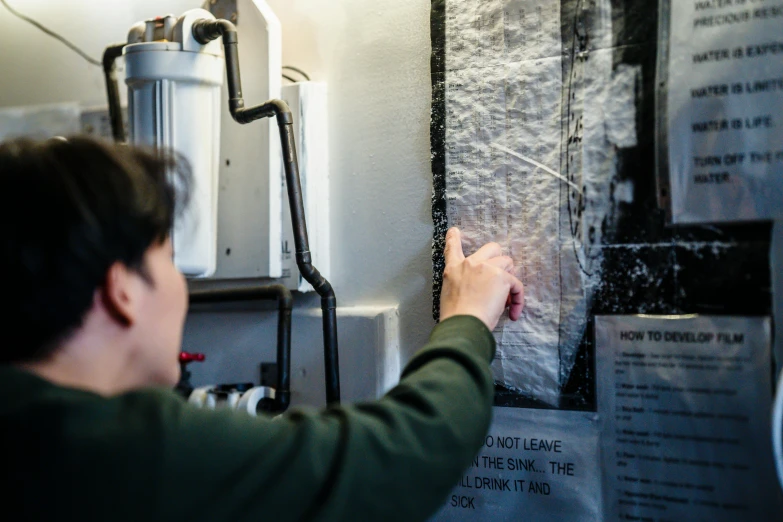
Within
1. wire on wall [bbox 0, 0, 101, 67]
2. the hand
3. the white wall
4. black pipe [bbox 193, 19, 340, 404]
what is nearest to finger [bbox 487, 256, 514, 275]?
the hand

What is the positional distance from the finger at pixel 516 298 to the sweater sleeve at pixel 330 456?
207 mm

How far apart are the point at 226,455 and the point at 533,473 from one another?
44 cm

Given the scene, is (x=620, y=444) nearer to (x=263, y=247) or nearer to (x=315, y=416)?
(x=315, y=416)

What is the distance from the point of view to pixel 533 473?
0.84 metres

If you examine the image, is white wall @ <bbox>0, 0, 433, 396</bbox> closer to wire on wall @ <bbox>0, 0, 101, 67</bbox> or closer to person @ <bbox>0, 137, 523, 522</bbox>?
person @ <bbox>0, 137, 523, 522</bbox>

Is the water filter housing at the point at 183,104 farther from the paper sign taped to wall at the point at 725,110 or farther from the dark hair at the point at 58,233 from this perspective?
the paper sign taped to wall at the point at 725,110

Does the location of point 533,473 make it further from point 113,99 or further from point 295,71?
point 113,99

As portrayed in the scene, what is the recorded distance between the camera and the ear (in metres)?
0.60

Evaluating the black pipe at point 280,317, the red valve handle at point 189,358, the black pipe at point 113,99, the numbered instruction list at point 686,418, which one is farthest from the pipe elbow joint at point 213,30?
the numbered instruction list at point 686,418

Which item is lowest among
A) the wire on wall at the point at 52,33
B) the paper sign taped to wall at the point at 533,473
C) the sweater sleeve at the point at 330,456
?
the paper sign taped to wall at the point at 533,473

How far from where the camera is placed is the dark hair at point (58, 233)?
57 centimetres

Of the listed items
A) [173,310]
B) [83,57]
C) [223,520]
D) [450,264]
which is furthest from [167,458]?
[83,57]

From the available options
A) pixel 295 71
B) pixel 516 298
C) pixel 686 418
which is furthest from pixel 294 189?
pixel 686 418

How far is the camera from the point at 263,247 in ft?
3.31
